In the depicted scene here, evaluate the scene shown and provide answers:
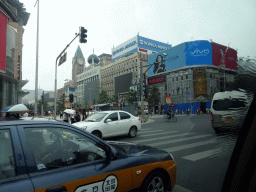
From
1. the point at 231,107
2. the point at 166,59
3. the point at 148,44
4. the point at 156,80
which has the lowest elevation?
the point at 231,107

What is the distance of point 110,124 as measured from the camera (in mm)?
8539

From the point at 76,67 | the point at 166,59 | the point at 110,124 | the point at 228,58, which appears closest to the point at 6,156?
the point at 228,58

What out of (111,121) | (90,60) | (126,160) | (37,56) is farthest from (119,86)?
(126,160)

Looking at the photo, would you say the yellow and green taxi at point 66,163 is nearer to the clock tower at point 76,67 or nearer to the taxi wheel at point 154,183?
the taxi wheel at point 154,183

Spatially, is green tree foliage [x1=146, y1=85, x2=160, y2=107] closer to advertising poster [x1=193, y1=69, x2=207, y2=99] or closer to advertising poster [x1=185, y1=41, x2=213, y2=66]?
advertising poster [x1=185, y1=41, x2=213, y2=66]

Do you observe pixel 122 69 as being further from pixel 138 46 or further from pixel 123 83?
pixel 138 46

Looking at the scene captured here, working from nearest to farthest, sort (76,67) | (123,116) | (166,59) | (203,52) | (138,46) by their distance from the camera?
(203,52) → (123,116) → (166,59) → (138,46) → (76,67)

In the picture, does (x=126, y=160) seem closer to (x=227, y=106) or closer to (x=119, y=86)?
(x=227, y=106)

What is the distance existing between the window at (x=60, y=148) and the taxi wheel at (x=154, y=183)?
777 mm

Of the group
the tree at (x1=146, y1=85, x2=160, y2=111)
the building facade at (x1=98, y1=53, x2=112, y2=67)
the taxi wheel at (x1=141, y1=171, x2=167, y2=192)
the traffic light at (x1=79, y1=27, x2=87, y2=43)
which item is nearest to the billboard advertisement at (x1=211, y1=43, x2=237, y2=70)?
the taxi wheel at (x1=141, y1=171, x2=167, y2=192)

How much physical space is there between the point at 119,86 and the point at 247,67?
79607 millimetres

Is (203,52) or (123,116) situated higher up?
(203,52)

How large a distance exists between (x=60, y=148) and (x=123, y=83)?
249 feet

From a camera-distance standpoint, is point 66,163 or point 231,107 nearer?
point 231,107
